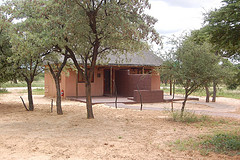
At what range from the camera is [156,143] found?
22.0ft

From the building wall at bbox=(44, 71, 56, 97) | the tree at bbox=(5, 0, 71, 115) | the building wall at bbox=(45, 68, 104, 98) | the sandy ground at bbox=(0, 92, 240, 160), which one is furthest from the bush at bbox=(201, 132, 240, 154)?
the building wall at bbox=(44, 71, 56, 97)

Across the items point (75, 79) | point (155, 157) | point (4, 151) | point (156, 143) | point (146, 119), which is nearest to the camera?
point (155, 157)

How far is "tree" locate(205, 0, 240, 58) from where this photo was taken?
5.66 m

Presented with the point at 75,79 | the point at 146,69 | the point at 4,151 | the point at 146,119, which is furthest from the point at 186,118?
the point at 146,69

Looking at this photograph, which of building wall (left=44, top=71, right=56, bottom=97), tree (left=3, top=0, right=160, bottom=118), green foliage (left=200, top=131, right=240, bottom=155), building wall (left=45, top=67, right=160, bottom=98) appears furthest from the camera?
building wall (left=44, top=71, right=56, bottom=97)

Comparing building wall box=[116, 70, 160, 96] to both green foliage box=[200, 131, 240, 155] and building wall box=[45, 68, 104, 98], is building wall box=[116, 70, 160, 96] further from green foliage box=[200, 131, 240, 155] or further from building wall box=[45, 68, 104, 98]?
green foliage box=[200, 131, 240, 155]

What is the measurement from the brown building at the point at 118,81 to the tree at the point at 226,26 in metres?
10.5

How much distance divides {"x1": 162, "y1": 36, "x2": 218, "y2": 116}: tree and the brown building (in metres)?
6.92

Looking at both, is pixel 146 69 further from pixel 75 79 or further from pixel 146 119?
pixel 146 119

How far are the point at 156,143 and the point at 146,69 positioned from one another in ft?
52.8

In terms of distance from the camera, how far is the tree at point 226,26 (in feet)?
18.6

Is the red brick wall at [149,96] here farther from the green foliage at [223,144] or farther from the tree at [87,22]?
the green foliage at [223,144]

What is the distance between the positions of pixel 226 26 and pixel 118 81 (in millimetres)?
15154

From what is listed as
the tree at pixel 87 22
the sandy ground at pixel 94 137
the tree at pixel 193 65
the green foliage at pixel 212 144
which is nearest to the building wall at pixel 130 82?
the sandy ground at pixel 94 137
